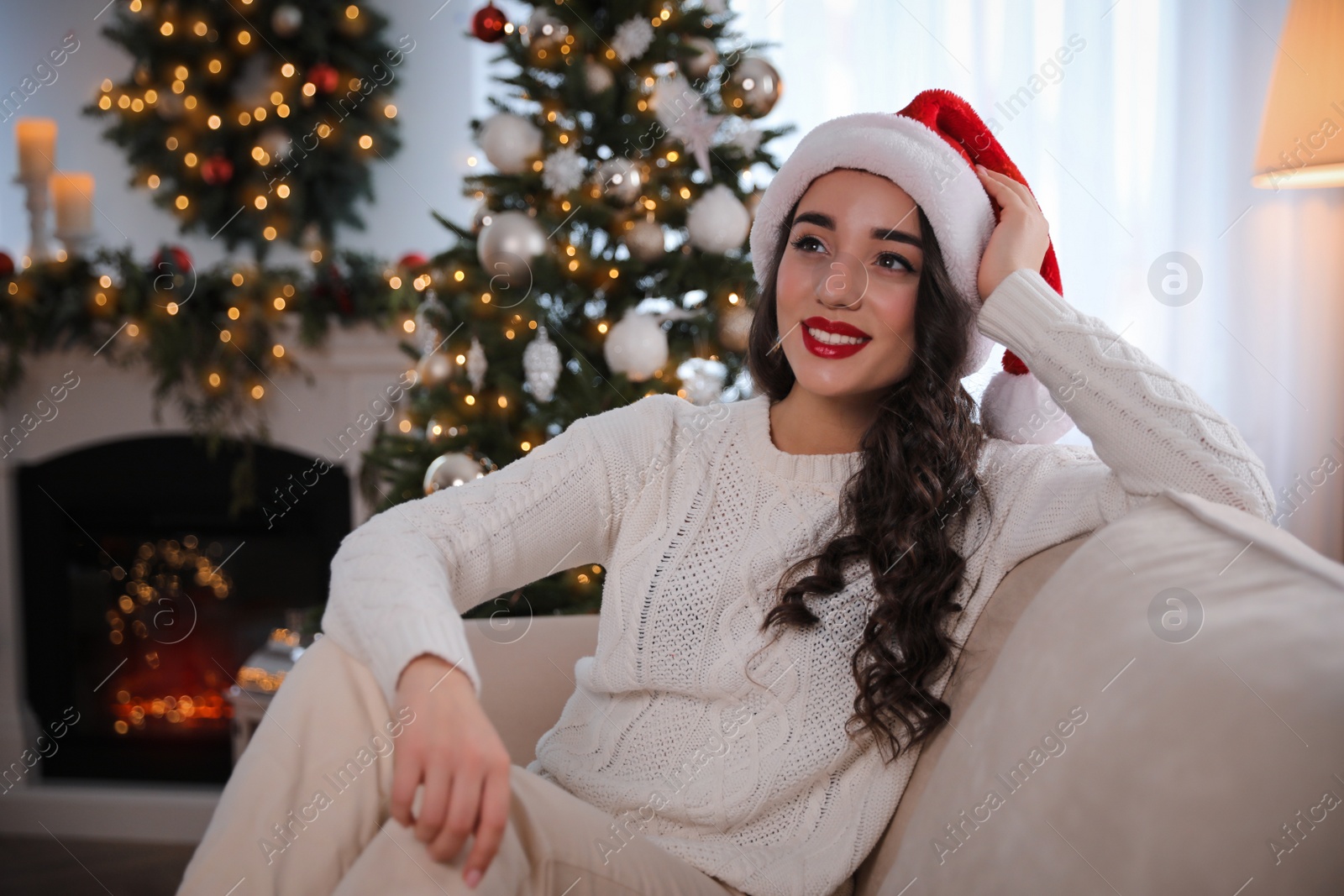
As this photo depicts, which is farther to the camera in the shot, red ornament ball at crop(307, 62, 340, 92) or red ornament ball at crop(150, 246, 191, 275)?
red ornament ball at crop(307, 62, 340, 92)

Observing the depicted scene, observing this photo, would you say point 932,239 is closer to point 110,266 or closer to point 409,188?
point 409,188

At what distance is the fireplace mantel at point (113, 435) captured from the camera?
9.67 feet

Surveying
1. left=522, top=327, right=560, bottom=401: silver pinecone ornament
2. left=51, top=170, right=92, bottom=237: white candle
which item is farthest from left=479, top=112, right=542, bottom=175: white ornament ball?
left=51, top=170, right=92, bottom=237: white candle

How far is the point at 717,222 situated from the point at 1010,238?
3.21 ft

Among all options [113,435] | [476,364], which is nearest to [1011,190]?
[476,364]

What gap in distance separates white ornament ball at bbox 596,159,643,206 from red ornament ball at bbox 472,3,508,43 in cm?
40

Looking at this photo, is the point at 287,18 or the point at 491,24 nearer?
the point at 491,24

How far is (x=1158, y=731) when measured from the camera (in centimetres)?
70

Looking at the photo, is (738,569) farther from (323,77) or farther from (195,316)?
(323,77)

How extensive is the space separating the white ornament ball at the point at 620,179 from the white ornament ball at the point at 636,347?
27 centimetres

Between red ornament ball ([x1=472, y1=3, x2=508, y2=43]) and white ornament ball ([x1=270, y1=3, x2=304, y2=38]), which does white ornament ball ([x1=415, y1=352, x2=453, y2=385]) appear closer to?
red ornament ball ([x1=472, y1=3, x2=508, y2=43])

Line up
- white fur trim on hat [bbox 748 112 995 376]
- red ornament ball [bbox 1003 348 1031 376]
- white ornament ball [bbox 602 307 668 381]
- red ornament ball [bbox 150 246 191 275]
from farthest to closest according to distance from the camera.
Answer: red ornament ball [bbox 150 246 191 275], white ornament ball [bbox 602 307 668 381], red ornament ball [bbox 1003 348 1031 376], white fur trim on hat [bbox 748 112 995 376]

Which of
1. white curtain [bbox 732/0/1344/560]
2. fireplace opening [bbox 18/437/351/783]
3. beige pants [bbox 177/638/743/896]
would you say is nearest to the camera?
beige pants [bbox 177/638/743/896]

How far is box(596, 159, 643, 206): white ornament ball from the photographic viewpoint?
211cm
